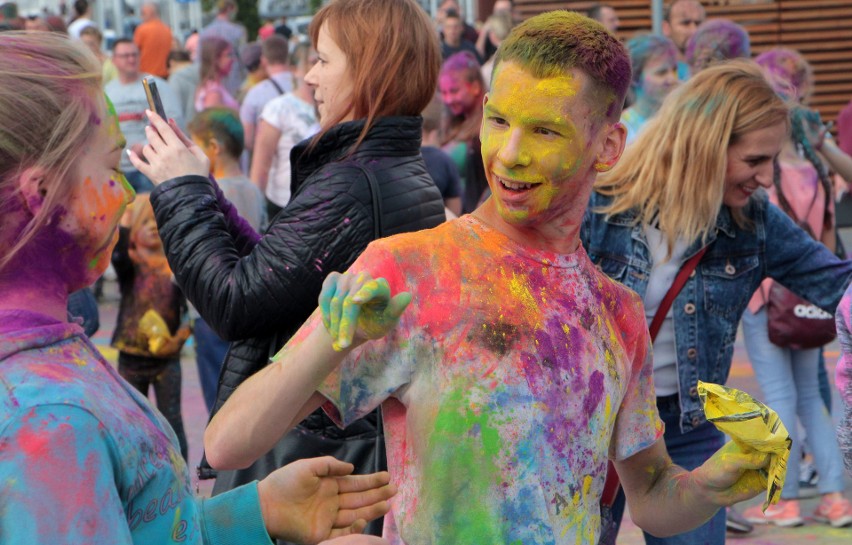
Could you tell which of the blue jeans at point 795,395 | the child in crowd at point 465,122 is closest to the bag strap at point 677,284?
the blue jeans at point 795,395

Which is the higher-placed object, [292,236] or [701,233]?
[292,236]

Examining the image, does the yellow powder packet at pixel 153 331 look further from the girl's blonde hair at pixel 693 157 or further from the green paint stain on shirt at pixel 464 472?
the green paint stain on shirt at pixel 464 472

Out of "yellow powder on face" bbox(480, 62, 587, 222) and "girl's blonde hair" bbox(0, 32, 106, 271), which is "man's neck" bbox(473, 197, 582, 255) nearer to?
"yellow powder on face" bbox(480, 62, 587, 222)

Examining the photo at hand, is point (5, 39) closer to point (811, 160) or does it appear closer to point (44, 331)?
point (44, 331)

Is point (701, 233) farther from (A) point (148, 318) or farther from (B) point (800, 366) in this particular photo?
(A) point (148, 318)

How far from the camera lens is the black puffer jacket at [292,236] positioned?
9.45 ft

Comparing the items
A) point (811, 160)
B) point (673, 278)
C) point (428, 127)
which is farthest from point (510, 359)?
point (428, 127)

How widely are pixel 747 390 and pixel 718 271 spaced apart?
4.15 m

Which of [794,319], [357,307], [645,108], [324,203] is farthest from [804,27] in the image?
[357,307]

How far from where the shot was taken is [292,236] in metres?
2.90

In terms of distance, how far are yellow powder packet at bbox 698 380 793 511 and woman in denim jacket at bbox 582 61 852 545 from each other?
135cm

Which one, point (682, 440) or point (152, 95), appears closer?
point (152, 95)

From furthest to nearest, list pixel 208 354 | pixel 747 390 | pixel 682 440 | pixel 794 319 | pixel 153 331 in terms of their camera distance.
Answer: pixel 747 390 → pixel 208 354 → pixel 153 331 → pixel 794 319 → pixel 682 440

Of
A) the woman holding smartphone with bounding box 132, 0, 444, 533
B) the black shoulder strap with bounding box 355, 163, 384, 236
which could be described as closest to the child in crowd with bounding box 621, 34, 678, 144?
the woman holding smartphone with bounding box 132, 0, 444, 533
